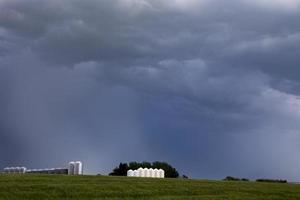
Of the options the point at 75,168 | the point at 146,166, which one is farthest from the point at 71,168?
the point at 146,166

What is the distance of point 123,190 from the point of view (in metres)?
28.8

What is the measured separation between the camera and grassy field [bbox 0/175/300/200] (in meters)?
26.1

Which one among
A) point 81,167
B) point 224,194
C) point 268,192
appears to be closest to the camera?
point 224,194

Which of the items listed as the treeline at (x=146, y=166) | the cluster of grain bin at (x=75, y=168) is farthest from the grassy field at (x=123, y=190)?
the treeline at (x=146, y=166)

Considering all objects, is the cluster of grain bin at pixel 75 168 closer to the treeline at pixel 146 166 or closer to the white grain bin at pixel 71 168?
the white grain bin at pixel 71 168

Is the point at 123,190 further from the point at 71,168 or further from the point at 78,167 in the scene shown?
the point at 71,168

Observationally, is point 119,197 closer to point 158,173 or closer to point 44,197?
point 44,197

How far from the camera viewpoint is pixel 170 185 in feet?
105

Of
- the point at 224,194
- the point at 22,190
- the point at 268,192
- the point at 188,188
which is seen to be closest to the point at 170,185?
the point at 188,188

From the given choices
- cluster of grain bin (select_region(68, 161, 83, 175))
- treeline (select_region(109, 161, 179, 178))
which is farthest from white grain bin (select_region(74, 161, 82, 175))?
treeline (select_region(109, 161, 179, 178))

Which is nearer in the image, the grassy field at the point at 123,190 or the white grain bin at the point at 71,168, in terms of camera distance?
the grassy field at the point at 123,190

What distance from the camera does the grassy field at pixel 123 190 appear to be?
85.5ft

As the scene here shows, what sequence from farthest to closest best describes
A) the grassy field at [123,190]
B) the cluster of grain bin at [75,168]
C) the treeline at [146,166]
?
the treeline at [146,166]
the cluster of grain bin at [75,168]
the grassy field at [123,190]

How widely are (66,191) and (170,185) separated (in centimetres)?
741
